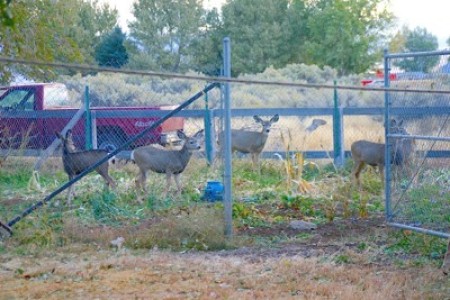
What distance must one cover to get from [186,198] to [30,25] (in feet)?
14.5

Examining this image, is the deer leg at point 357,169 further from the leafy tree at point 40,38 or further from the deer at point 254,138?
the leafy tree at point 40,38

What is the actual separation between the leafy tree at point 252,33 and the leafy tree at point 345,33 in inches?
73.5

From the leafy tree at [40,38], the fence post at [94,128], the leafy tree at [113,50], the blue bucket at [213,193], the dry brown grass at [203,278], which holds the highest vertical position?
the leafy tree at [113,50]

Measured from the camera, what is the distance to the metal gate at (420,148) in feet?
33.8

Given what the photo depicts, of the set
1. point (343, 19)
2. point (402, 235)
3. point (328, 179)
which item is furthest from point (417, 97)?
point (343, 19)

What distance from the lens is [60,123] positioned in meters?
17.9

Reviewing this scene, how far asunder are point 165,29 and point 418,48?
Result: 809 inches

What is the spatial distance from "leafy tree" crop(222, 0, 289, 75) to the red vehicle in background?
77.5 ft

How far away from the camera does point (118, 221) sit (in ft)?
39.0

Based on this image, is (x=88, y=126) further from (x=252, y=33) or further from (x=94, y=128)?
(x=252, y=33)

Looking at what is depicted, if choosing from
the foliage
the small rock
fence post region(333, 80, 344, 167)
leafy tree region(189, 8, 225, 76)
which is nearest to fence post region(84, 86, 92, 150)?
fence post region(333, 80, 344, 167)

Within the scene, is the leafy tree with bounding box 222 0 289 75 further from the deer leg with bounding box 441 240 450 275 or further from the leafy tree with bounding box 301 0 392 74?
the deer leg with bounding box 441 240 450 275

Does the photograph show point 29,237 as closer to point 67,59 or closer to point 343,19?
point 67,59

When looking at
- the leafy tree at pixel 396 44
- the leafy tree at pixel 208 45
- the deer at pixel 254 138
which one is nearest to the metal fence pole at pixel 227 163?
the deer at pixel 254 138
